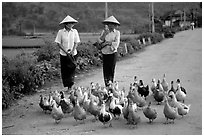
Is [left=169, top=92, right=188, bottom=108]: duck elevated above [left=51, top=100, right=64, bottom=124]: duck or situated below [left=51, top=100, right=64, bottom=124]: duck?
above

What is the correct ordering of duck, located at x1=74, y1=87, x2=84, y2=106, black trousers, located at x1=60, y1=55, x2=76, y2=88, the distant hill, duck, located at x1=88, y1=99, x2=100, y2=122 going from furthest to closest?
1. the distant hill
2. black trousers, located at x1=60, y1=55, x2=76, y2=88
3. duck, located at x1=74, y1=87, x2=84, y2=106
4. duck, located at x1=88, y1=99, x2=100, y2=122

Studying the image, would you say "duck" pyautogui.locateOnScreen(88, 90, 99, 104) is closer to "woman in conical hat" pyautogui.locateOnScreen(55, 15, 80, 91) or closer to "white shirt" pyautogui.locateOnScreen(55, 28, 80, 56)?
"woman in conical hat" pyautogui.locateOnScreen(55, 15, 80, 91)

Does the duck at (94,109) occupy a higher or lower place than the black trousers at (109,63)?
lower

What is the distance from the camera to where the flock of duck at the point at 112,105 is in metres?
5.63

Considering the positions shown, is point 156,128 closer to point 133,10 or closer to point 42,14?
point 42,14

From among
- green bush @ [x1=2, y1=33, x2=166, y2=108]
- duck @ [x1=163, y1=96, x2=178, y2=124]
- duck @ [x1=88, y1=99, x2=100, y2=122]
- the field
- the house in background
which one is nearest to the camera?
duck @ [x1=163, y1=96, x2=178, y2=124]

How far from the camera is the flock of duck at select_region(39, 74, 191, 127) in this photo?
5.63 m

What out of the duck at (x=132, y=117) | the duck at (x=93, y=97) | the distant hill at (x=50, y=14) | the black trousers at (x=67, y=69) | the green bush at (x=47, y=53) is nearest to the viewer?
the duck at (x=132, y=117)

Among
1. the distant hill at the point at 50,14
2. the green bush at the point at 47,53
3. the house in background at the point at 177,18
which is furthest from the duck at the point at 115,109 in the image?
the house in background at the point at 177,18

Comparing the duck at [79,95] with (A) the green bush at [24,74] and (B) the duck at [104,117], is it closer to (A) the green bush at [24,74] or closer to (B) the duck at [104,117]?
(B) the duck at [104,117]

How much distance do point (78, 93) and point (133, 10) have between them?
29.0m

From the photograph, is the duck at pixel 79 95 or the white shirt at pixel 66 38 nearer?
the duck at pixel 79 95

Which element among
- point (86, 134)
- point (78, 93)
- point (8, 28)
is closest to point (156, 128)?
point (86, 134)

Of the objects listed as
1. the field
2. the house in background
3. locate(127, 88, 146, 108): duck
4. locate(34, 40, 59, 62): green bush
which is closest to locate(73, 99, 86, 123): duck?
locate(127, 88, 146, 108): duck
